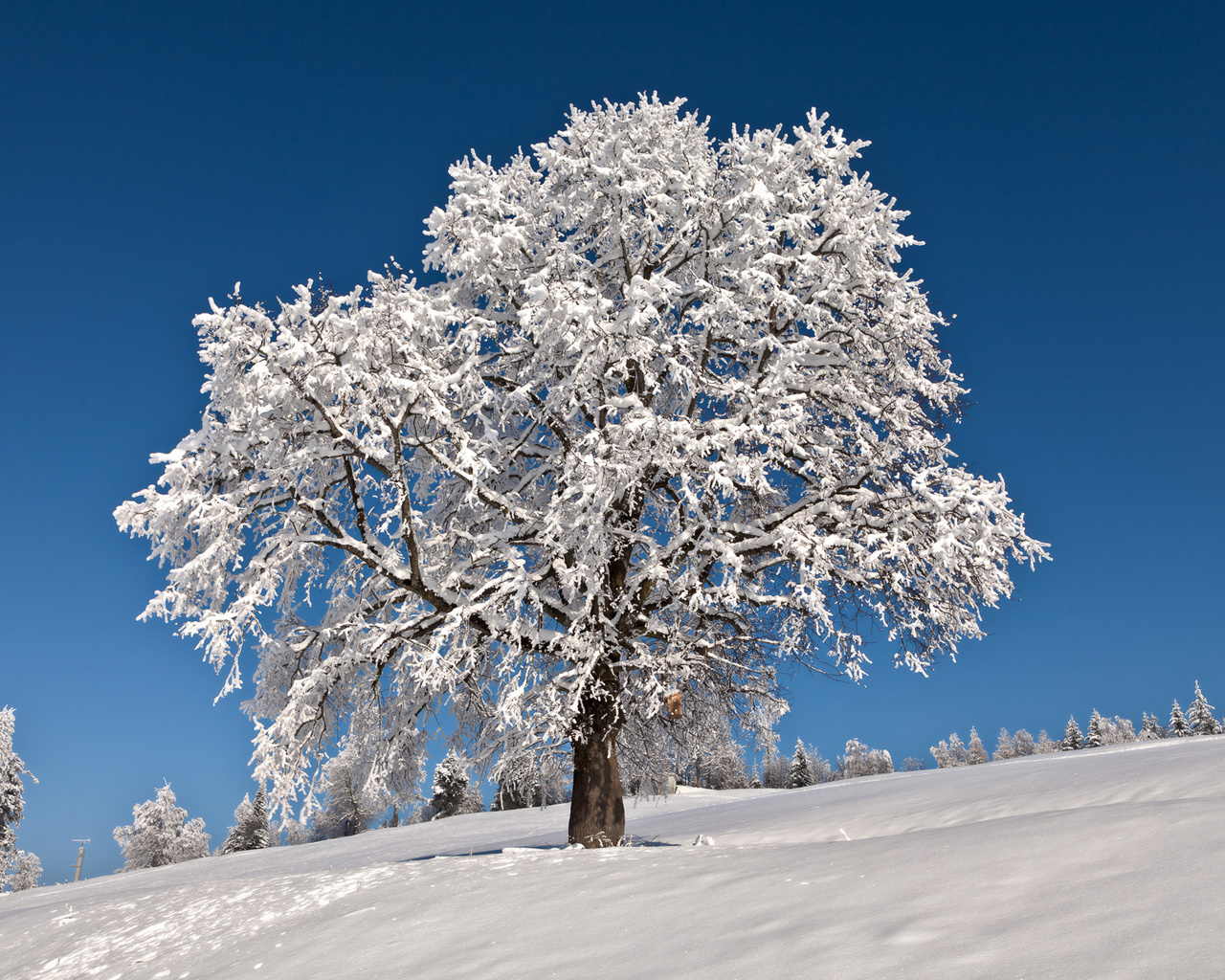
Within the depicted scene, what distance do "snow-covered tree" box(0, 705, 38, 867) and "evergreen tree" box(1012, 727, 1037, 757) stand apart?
105m

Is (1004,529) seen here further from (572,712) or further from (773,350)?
(572,712)

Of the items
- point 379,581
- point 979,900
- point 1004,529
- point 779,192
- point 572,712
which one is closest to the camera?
point 979,900

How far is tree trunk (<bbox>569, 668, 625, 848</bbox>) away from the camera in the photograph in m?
8.91

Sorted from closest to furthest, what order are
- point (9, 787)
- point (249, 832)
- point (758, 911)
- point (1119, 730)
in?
point (758, 911) < point (9, 787) < point (249, 832) < point (1119, 730)

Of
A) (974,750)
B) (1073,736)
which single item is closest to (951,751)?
(974,750)

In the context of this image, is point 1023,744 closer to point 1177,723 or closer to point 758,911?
point 1177,723

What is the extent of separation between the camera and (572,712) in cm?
802

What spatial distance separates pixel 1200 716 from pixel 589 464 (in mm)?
65528

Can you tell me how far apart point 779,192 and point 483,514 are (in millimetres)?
5703

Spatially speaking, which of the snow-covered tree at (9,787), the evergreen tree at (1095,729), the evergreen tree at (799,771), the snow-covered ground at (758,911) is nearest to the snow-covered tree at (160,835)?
the snow-covered tree at (9,787)

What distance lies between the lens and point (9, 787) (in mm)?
34250

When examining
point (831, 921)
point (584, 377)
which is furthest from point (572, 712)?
point (831, 921)

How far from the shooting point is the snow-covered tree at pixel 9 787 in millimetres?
34125

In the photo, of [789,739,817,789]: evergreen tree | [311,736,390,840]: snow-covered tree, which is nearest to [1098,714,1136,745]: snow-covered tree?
[789,739,817,789]: evergreen tree
